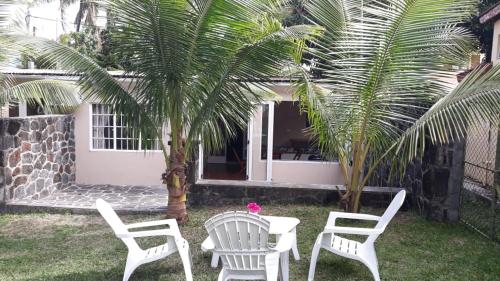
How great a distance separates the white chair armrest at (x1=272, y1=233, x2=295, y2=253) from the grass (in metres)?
Answer: 0.66

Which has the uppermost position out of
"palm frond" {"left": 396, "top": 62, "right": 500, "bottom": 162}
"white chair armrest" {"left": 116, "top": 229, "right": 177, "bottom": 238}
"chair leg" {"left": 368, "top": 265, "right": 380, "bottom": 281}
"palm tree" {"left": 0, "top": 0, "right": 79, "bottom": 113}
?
"palm tree" {"left": 0, "top": 0, "right": 79, "bottom": 113}

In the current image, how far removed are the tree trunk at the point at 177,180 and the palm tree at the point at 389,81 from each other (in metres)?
2.24

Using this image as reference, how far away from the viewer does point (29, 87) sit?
9156 millimetres

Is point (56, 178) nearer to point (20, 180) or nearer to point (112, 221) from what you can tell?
point (20, 180)

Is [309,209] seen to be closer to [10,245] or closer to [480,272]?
[480,272]

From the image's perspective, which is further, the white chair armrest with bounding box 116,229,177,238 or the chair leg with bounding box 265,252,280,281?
the white chair armrest with bounding box 116,229,177,238

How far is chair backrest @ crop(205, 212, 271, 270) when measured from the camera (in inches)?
172

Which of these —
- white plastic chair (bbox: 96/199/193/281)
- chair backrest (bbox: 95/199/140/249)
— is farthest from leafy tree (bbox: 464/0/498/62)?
chair backrest (bbox: 95/199/140/249)

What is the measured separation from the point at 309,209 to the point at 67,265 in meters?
4.67

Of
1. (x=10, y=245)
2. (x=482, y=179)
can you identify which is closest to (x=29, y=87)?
(x=10, y=245)

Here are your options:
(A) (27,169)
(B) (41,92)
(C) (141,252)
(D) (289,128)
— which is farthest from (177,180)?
(D) (289,128)

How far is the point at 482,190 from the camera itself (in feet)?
31.1

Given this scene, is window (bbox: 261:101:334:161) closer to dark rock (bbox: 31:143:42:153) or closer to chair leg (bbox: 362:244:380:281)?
dark rock (bbox: 31:143:42:153)

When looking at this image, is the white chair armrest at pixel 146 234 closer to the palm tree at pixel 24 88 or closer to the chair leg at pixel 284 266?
the chair leg at pixel 284 266
